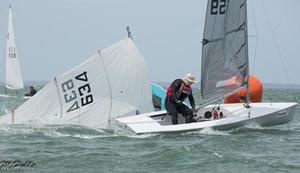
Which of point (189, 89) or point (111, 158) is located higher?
point (189, 89)

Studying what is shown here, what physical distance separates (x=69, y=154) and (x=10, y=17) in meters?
25.2

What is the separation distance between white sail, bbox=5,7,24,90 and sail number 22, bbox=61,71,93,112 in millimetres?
21263

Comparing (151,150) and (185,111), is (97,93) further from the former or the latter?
(151,150)

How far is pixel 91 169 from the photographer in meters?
8.30

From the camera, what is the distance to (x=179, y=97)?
1245 cm

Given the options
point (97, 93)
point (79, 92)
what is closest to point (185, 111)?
point (97, 93)

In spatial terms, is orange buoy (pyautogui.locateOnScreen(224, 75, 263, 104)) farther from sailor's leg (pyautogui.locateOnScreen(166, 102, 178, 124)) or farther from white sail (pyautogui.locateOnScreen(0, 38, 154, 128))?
sailor's leg (pyautogui.locateOnScreen(166, 102, 178, 124))

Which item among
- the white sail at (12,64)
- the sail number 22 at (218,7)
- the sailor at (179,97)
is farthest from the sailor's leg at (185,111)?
the white sail at (12,64)

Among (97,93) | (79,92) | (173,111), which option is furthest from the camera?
(97,93)

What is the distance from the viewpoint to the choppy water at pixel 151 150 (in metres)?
8.58

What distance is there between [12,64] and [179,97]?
75.9 feet

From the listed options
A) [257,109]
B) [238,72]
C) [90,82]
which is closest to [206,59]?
[238,72]

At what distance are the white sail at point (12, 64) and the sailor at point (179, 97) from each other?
73.7ft

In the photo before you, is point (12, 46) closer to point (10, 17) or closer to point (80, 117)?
point (10, 17)
